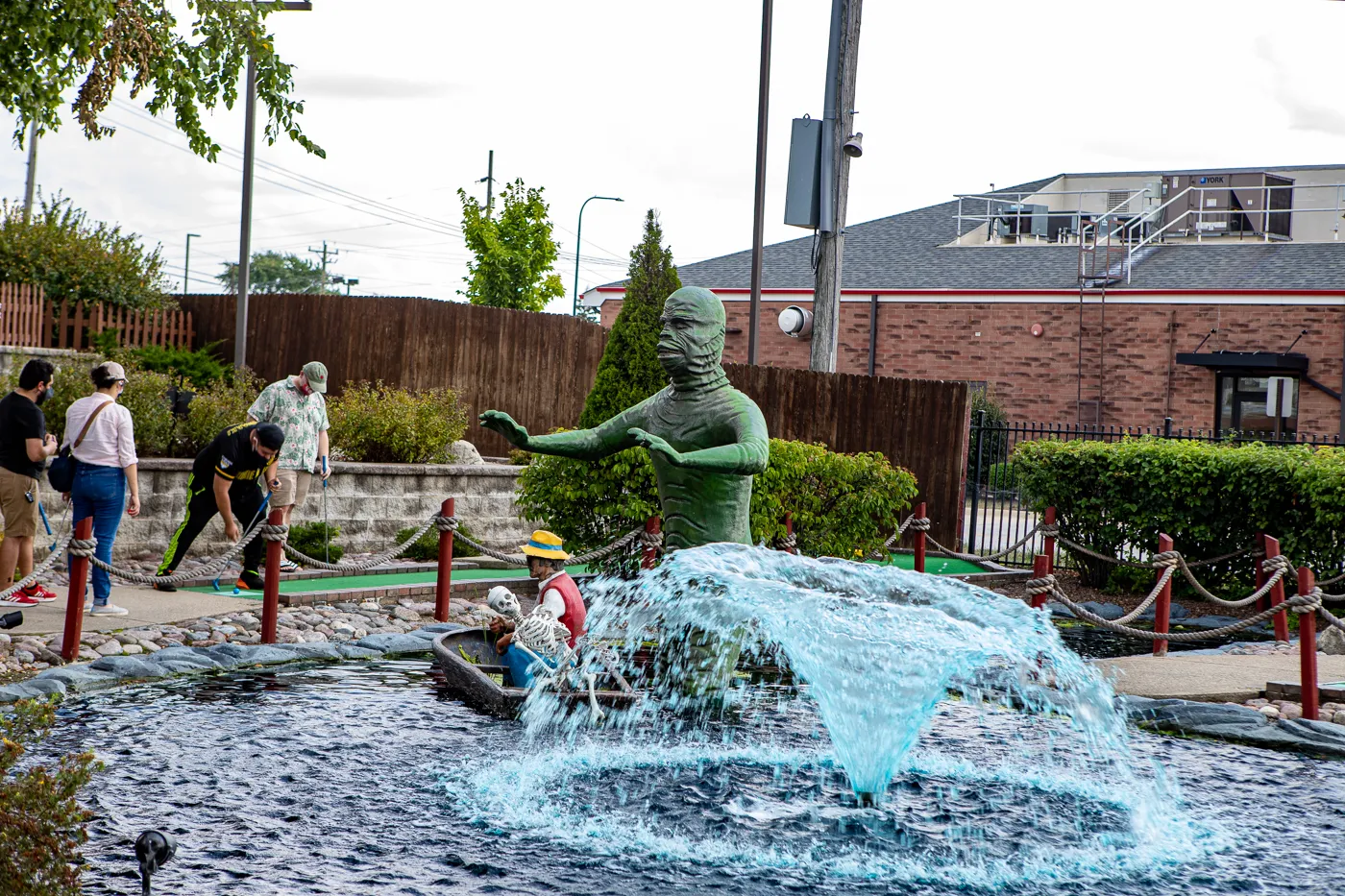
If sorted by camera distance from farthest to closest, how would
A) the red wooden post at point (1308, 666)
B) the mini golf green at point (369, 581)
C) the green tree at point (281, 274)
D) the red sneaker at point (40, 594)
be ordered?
the green tree at point (281, 274), the mini golf green at point (369, 581), the red sneaker at point (40, 594), the red wooden post at point (1308, 666)

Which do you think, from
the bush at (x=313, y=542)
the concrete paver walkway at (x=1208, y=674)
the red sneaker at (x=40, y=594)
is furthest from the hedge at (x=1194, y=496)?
the red sneaker at (x=40, y=594)

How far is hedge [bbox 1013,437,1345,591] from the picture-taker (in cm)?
1286

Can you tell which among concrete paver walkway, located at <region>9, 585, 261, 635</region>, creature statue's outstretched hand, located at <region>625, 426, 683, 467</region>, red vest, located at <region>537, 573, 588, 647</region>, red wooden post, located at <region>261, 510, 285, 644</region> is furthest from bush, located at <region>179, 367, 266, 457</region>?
creature statue's outstretched hand, located at <region>625, 426, 683, 467</region>

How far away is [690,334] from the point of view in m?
6.67

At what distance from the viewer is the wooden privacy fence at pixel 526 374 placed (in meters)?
17.8

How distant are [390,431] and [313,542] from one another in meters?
2.61

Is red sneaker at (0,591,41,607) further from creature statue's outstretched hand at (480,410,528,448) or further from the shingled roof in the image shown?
the shingled roof

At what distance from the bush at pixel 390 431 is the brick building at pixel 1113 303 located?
560 inches

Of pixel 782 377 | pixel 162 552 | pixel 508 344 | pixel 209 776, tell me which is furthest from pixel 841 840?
Result: pixel 508 344

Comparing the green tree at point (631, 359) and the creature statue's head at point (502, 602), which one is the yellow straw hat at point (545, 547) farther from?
the green tree at point (631, 359)

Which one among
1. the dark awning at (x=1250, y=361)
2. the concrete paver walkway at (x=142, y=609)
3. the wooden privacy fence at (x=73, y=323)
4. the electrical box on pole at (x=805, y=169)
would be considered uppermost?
the electrical box on pole at (x=805, y=169)

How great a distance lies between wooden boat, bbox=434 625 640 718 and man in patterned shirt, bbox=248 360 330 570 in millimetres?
4525

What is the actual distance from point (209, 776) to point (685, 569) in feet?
8.09

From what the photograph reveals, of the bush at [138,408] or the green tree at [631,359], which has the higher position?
the green tree at [631,359]
